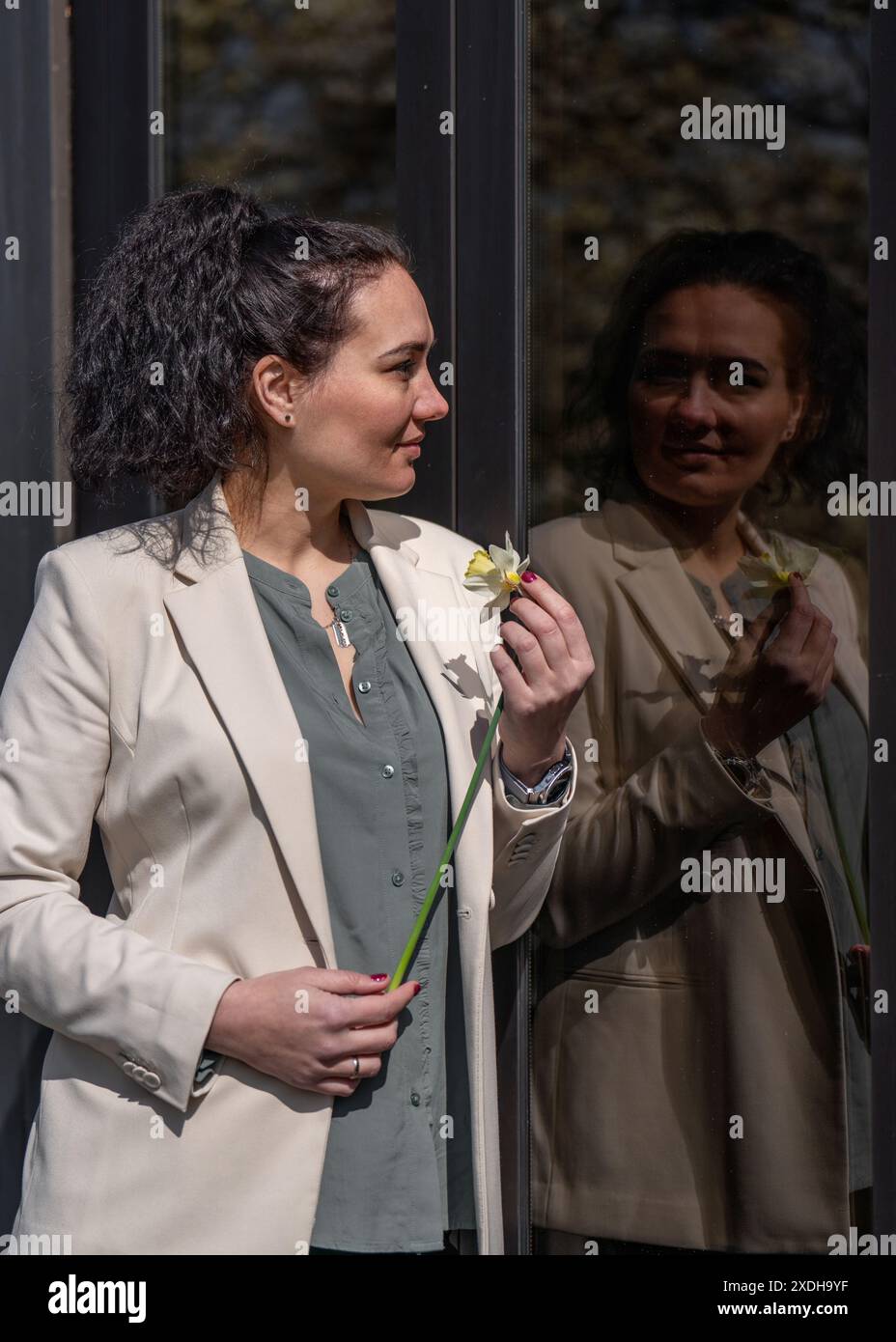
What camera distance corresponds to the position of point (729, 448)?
8.11 ft

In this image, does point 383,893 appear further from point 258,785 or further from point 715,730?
point 715,730


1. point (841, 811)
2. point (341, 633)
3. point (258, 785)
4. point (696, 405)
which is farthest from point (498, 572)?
point (841, 811)

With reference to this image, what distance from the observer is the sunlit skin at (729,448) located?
2.46 metres

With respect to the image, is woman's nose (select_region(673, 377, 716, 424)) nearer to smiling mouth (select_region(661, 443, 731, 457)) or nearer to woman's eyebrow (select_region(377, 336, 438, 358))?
smiling mouth (select_region(661, 443, 731, 457))

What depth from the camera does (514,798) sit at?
221 centimetres

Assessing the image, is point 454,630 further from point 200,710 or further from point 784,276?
point 784,276

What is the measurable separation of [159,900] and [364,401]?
31.7 inches

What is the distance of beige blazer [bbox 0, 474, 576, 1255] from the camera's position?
6.61 feet

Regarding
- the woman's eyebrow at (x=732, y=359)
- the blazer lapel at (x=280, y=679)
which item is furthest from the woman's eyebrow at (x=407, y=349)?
the woman's eyebrow at (x=732, y=359)

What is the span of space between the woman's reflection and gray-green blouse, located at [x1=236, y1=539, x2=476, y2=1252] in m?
0.43

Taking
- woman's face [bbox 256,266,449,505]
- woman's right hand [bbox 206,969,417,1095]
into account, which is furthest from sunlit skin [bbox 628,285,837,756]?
woman's right hand [bbox 206,969,417,1095]

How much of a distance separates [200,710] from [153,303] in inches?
25.2

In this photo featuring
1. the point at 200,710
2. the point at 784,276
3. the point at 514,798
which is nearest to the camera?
the point at 200,710

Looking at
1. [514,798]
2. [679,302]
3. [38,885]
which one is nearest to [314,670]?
[514,798]
